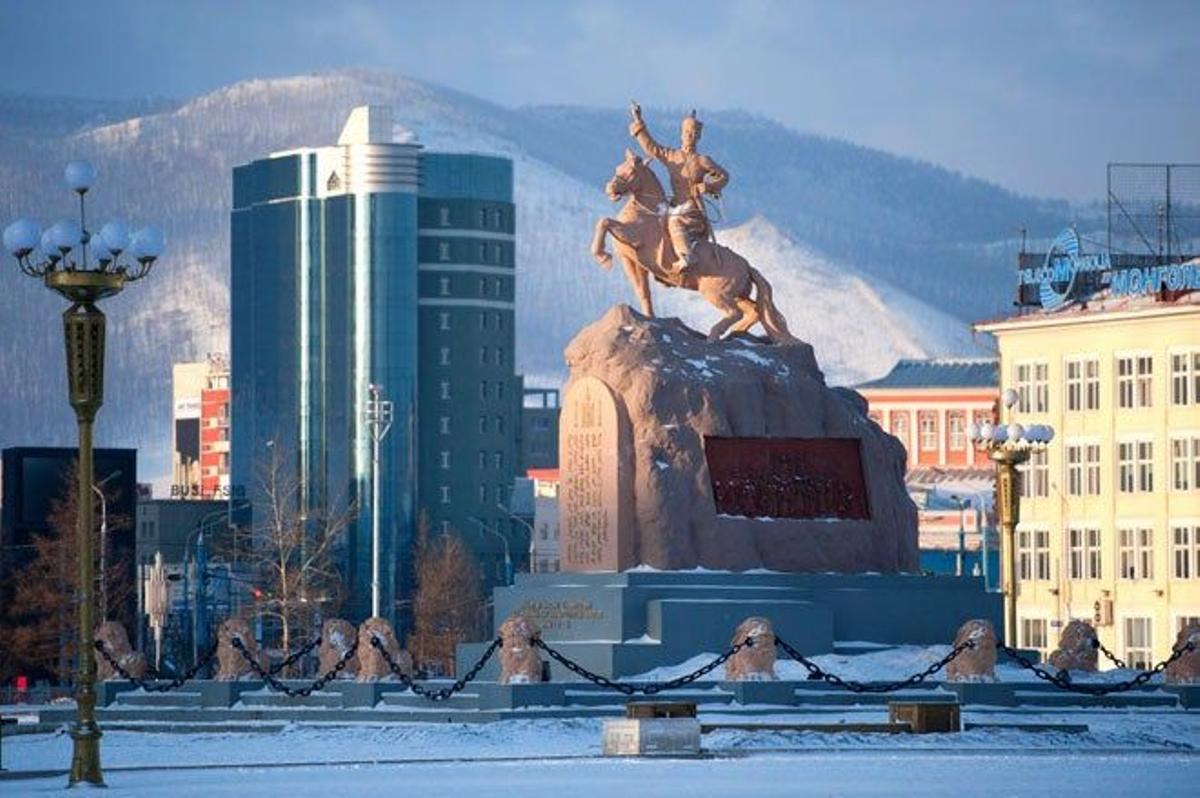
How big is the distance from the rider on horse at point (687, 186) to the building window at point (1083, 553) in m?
38.2

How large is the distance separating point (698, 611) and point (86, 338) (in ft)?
51.7

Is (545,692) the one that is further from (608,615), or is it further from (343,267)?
(343,267)

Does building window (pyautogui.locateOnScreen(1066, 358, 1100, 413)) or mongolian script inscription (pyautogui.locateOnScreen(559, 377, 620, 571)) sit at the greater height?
building window (pyautogui.locateOnScreen(1066, 358, 1100, 413))

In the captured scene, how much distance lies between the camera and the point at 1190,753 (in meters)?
53.4

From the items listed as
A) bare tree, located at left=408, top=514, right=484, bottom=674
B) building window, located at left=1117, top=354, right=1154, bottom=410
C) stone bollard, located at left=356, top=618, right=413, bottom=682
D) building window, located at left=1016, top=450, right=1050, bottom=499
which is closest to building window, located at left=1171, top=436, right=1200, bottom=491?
building window, located at left=1117, top=354, right=1154, bottom=410

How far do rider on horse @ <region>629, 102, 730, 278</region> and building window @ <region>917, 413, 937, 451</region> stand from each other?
103m

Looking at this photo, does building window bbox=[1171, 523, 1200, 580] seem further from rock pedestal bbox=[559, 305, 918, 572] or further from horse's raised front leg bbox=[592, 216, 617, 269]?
horse's raised front leg bbox=[592, 216, 617, 269]

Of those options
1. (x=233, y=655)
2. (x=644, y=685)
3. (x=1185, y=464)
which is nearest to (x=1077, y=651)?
(x=644, y=685)

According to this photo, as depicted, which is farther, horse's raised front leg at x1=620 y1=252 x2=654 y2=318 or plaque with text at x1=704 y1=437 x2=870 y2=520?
horse's raised front leg at x1=620 y1=252 x2=654 y2=318

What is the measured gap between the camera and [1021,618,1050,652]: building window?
343 ft

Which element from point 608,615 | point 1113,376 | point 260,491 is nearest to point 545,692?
point 608,615

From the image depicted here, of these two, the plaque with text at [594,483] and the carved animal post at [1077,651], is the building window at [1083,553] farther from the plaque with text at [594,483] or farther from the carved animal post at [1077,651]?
the plaque with text at [594,483]

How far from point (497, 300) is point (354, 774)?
142989mm

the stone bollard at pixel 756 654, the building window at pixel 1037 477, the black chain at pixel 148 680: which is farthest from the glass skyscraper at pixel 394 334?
the stone bollard at pixel 756 654
